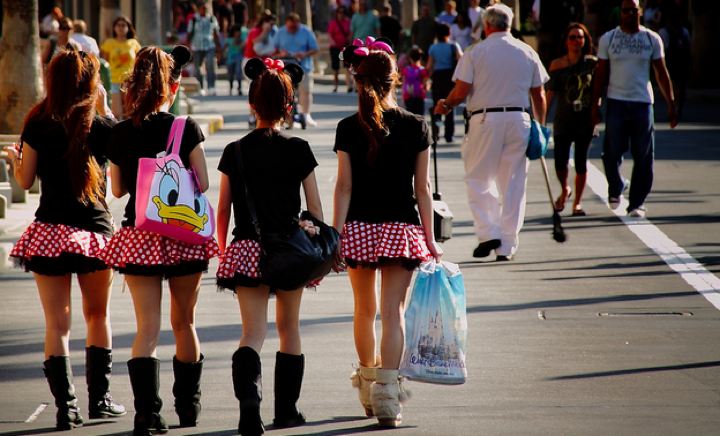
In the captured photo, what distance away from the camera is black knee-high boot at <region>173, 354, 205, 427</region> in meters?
5.21

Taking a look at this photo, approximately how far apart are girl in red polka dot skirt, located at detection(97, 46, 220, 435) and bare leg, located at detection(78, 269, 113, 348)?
29 centimetres

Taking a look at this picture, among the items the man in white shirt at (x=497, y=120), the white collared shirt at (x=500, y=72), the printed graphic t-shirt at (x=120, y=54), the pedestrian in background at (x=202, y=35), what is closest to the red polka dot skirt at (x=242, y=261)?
the man in white shirt at (x=497, y=120)

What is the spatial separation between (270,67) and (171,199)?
80 cm

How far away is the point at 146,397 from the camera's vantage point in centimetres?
503

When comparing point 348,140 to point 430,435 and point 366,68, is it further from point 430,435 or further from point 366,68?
point 430,435

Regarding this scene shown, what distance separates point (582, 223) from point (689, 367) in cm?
549

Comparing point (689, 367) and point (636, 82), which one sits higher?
point (636, 82)

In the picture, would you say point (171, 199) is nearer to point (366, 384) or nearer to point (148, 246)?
point (148, 246)

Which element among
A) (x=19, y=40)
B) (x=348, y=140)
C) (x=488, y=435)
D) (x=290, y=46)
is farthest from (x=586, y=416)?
(x=290, y=46)

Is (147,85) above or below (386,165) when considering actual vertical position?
above

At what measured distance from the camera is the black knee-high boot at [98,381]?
5.34 m

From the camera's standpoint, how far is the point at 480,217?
375 inches

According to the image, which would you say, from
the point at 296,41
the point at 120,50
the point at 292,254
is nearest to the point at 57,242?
the point at 292,254

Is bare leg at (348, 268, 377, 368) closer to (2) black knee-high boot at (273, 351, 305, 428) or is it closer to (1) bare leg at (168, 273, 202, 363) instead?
(2) black knee-high boot at (273, 351, 305, 428)
